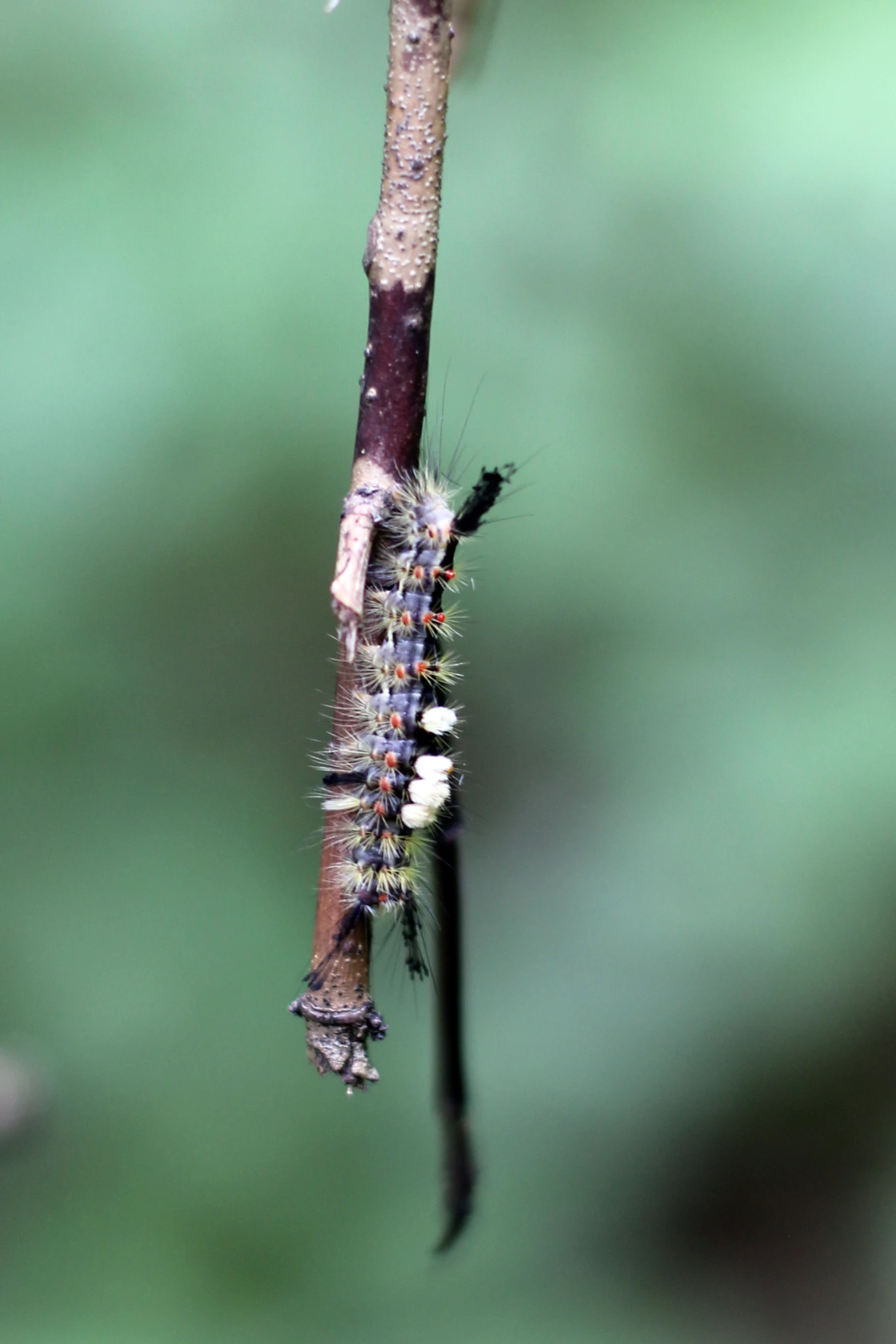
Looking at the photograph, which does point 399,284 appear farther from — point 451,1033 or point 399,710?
point 451,1033

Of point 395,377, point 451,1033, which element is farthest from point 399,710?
point 451,1033

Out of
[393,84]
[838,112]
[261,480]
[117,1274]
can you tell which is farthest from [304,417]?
[117,1274]

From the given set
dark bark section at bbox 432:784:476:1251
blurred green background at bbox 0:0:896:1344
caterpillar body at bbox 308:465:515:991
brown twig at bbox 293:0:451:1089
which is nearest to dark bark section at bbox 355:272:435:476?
brown twig at bbox 293:0:451:1089

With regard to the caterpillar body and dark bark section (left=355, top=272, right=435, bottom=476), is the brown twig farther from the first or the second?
the caterpillar body

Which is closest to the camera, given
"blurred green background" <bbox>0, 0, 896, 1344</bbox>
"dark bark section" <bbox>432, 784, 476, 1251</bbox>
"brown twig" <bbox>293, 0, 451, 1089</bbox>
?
"brown twig" <bbox>293, 0, 451, 1089</bbox>

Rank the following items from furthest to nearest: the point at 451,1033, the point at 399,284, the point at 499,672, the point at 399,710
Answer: the point at 499,672
the point at 451,1033
the point at 399,710
the point at 399,284

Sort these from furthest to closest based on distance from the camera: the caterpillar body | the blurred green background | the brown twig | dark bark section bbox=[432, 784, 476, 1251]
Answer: the blurred green background < dark bark section bbox=[432, 784, 476, 1251] < the caterpillar body < the brown twig

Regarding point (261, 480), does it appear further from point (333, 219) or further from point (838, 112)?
point (838, 112)
